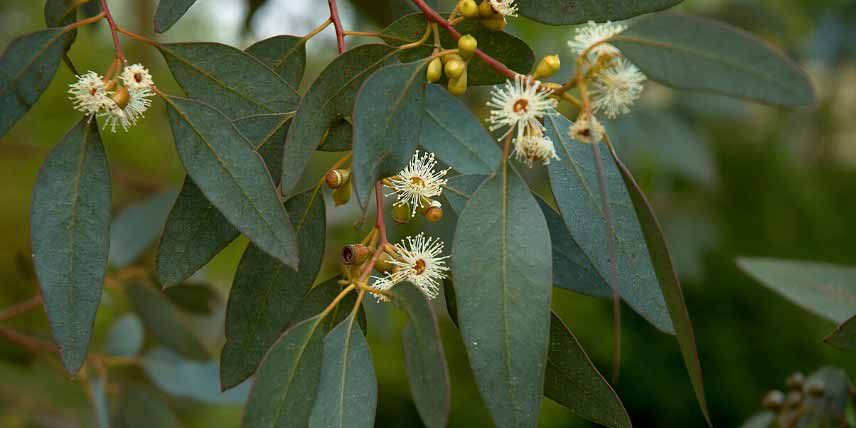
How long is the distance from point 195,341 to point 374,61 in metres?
0.64

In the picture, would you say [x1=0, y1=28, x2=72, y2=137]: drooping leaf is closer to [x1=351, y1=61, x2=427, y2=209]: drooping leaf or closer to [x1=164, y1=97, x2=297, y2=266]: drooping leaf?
[x1=164, y1=97, x2=297, y2=266]: drooping leaf

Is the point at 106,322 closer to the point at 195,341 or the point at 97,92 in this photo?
the point at 195,341

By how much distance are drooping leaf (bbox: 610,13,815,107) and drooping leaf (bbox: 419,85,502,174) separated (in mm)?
165

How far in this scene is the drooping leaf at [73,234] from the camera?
0.54 m

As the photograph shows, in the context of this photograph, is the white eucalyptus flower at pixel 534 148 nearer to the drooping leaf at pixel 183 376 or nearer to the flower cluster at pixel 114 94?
the flower cluster at pixel 114 94

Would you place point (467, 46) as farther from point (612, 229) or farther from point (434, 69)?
point (612, 229)

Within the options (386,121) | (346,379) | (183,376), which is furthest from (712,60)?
(183,376)

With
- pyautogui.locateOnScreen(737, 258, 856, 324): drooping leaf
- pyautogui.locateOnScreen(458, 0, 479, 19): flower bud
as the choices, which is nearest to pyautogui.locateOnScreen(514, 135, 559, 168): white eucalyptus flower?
pyautogui.locateOnScreen(458, 0, 479, 19): flower bud

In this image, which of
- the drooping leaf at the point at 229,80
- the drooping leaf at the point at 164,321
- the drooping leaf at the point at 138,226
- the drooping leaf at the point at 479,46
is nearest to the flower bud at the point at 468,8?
the drooping leaf at the point at 479,46

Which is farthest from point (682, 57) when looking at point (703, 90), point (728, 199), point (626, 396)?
point (728, 199)

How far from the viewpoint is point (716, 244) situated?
296 cm

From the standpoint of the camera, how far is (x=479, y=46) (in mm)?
618

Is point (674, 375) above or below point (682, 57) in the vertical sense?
below

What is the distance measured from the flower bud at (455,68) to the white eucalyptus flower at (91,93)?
0.78ft
